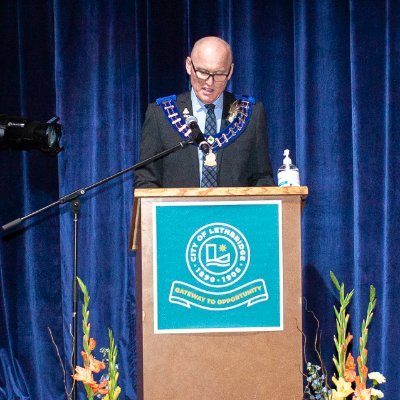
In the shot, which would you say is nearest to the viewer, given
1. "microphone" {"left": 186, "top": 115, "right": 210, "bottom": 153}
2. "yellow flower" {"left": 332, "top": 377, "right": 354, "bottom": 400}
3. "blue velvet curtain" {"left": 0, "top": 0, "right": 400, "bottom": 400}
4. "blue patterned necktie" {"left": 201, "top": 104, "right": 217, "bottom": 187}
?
"yellow flower" {"left": 332, "top": 377, "right": 354, "bottom": 400}

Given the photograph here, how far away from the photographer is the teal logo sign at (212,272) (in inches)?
94.3

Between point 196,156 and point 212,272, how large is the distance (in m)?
0.84

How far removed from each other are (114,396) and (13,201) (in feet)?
5.51

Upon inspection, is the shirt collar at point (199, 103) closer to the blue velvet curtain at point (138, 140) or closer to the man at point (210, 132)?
the man at point (210, 132)

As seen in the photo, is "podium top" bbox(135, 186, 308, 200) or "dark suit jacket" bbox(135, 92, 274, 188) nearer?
"podium top" bbox(135, 186, 308, 200)

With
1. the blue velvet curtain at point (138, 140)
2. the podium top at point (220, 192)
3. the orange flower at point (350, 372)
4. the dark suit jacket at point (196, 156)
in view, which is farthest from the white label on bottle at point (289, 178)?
the blue velvet curtain at point (138, 140)

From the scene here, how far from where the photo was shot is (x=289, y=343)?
2439 mm

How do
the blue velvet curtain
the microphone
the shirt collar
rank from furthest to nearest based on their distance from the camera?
the blue velvet curtain, the shirt collar, the microphone

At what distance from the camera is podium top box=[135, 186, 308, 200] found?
7.84 feet

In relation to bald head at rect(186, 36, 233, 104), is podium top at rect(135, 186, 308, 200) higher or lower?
lower

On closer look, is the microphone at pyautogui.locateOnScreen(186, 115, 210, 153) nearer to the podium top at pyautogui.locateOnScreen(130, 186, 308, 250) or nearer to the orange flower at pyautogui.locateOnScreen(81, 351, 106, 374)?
the podium top at pyautogui.locateOnScreen(130, 186, 308, 250)

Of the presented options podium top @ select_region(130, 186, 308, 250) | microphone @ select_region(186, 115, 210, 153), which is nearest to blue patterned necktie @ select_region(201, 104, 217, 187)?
microphone @ select_region(186, 115, 210, 153)

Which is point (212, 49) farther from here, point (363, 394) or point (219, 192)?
point (363, 394)

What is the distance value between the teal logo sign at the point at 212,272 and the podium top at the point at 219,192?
0.03m
